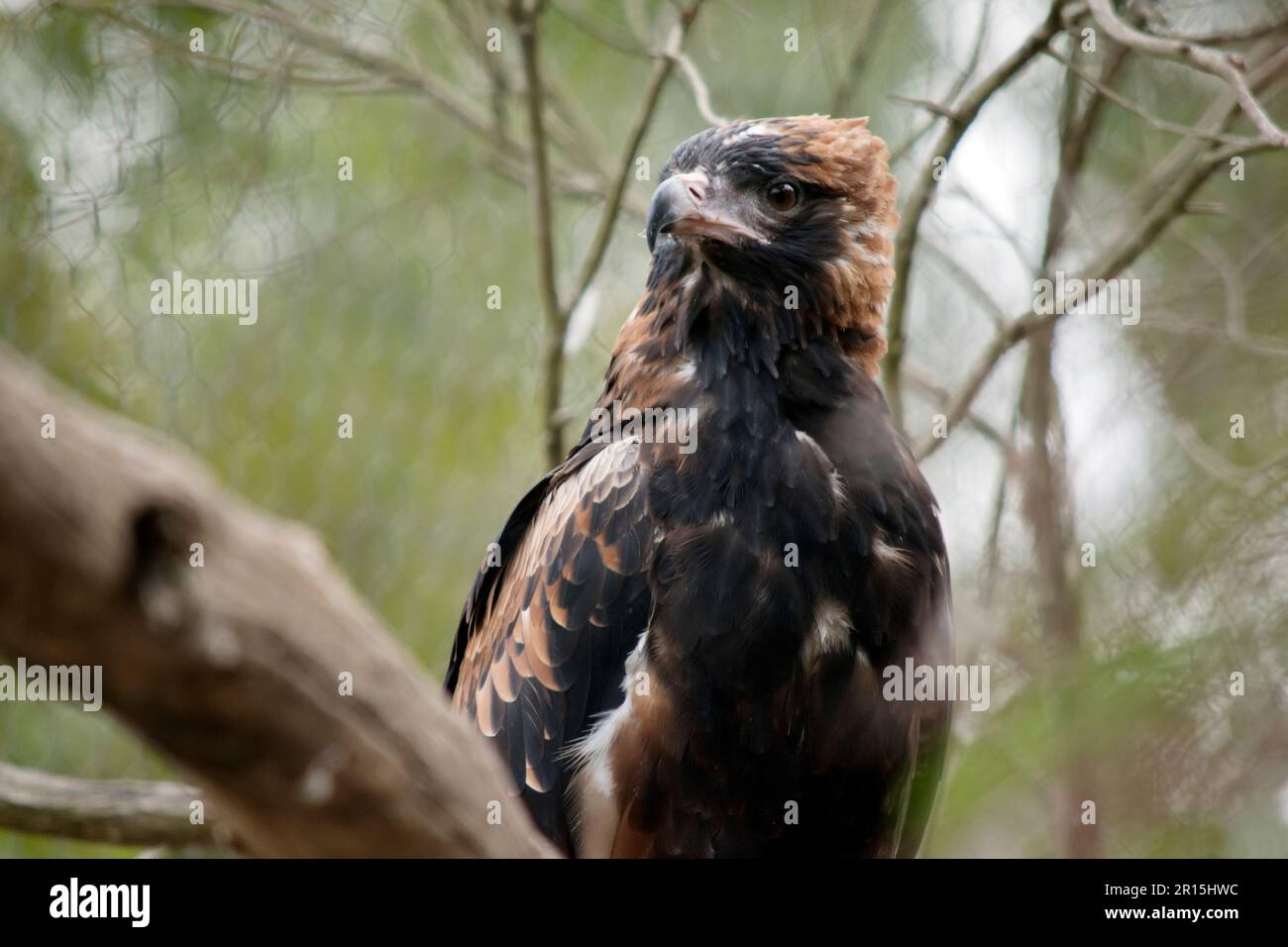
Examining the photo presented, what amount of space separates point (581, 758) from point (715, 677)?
455mm

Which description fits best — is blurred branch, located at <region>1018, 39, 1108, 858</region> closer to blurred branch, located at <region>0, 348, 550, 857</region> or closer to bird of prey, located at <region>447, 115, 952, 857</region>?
bird of prey, located at <region>447, 115, 952, 857</region>

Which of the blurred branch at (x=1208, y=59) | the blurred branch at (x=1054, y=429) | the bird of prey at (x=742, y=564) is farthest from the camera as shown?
the blurred branch at (x=1054, y=429)

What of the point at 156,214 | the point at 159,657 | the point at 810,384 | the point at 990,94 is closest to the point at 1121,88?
the point at 990,94

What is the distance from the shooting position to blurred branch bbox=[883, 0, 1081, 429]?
3631 mm

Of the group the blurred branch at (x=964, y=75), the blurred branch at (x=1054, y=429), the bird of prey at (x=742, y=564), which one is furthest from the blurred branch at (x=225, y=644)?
the blurred branch at (x=1054, y=429)

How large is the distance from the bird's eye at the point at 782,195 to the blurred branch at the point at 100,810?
237 centimetres

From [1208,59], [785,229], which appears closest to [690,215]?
[785,229]

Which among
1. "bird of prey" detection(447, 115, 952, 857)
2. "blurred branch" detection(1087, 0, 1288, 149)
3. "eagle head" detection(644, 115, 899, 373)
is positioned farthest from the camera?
"eagle head" detection(644, 115, 899, 373)

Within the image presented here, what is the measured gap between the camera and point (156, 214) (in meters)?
4.76

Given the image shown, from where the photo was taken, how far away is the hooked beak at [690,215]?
329 cm

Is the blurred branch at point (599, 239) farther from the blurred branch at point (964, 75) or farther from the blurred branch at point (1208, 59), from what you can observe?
the blurred branch at point (1208, 59)

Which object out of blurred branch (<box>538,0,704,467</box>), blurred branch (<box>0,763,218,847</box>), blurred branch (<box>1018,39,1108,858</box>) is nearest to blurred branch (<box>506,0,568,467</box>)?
blurred branch (<box>538,0,704,467</box>)

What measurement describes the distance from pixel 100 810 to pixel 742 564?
2121 millimetres
